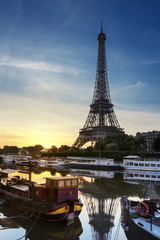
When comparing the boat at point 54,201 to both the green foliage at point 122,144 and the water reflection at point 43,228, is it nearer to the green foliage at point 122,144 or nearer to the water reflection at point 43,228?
the water reflection at point 43,228

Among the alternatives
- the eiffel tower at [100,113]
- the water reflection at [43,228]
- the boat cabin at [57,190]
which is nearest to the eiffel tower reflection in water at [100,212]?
the water reflection at [43,228]

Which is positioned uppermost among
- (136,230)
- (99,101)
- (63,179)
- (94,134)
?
(99,101)

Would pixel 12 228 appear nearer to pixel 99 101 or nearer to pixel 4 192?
pixel 4 192

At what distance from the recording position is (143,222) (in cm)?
1118

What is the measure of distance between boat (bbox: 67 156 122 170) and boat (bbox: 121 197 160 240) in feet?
140

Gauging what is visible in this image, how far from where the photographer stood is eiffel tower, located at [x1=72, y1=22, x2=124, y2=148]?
92.3 m

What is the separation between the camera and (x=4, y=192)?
69.3ft

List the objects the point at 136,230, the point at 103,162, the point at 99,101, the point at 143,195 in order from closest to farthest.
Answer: the point at 136,230 → the point at 143,195 → the point at 103,162 → the point at 99,101

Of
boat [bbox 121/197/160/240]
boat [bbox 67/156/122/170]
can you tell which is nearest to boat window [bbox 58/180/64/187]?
boat [bbox 121/197/160/240]

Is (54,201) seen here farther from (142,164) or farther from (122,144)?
(122,144)

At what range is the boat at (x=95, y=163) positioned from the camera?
56.5 metres

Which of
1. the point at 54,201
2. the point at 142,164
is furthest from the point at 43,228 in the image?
the point at 142,164

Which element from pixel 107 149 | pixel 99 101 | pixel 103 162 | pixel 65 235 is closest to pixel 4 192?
pixel 65 235

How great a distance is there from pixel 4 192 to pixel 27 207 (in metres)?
5.22
